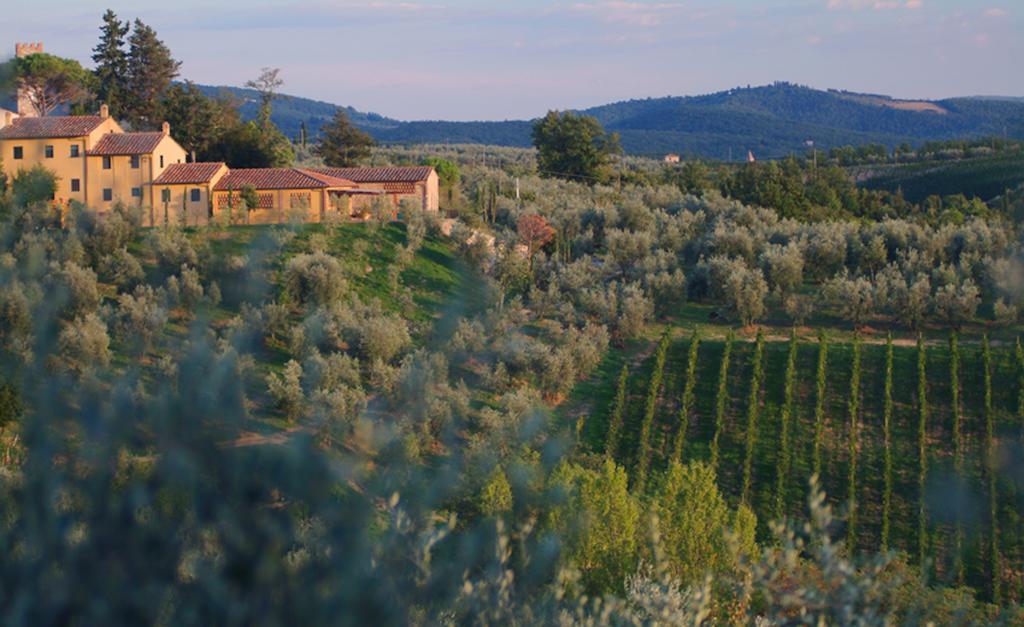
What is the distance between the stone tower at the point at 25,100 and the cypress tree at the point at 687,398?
74.0 ft

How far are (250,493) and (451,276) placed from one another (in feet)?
67.9

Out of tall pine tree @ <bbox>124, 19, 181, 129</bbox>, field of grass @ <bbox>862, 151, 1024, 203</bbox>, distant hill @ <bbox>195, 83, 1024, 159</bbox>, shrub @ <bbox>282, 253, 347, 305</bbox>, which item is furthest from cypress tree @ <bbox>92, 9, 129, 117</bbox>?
distant hill @ <bbox>195, 83, 1024, 159</bbox>

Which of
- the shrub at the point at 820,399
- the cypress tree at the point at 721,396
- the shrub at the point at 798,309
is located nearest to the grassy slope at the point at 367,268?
the cypress tree at the point at 721,396

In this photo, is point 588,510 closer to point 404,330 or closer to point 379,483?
point 379,483

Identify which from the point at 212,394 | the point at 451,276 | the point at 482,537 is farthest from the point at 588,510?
the point at 451,276

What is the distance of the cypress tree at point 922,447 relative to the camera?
1825 cm

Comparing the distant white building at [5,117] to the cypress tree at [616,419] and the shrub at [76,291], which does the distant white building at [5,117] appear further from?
the cypress tree at [616,419]

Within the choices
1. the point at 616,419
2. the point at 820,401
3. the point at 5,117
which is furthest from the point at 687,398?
the point at 5,117

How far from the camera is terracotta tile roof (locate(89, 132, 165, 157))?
3225cm

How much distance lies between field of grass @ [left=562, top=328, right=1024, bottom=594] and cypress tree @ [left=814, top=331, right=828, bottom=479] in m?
0.13

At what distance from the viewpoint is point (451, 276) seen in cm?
A: 3059

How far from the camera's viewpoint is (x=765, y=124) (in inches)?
5290

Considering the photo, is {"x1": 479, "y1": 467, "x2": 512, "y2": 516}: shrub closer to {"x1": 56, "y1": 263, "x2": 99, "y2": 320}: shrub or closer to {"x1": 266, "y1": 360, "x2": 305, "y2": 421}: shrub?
{"x1": 266, "y1": 360, "x2": 305, "y2": 421}: shrub

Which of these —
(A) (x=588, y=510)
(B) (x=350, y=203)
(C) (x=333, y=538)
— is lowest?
(A) (x=588, y=510)
